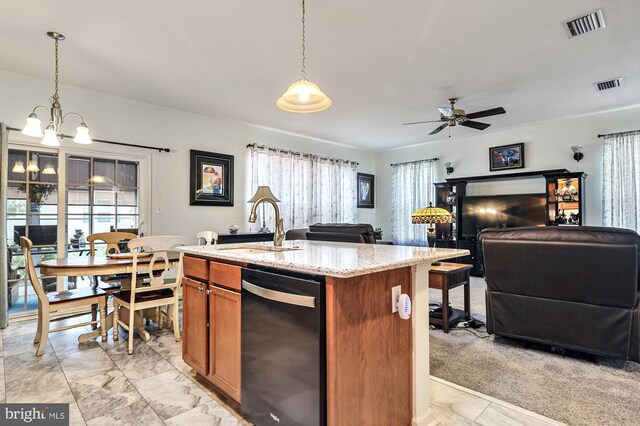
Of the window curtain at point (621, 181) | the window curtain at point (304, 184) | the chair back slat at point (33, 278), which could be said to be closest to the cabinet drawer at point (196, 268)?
the chair back slat at point (33, 278)

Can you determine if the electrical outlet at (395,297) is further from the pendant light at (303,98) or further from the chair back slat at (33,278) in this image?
the chair back slat at (33,278)

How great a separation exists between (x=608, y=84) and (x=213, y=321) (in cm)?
511

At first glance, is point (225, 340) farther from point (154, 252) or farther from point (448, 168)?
point (448, 168)

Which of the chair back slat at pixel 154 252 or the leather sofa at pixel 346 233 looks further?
the leather sofa at pixel 346 233

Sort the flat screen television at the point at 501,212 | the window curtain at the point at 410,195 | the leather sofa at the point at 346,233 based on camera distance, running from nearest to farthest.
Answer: the leather sofa at the point at 346,233
the flat screen television at the point at 501,212
the window curtain at the point at 410,195

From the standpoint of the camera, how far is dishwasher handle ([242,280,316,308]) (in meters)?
1.41

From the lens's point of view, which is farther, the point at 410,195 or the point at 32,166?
the point at 410,195

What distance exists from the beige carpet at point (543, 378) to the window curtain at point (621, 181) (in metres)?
3.33

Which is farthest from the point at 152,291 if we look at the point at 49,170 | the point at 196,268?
the point at 49,170

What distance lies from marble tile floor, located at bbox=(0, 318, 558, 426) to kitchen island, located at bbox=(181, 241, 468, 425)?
0.17 metres

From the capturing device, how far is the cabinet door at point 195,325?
2.16 meters

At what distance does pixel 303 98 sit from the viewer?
7.57ft

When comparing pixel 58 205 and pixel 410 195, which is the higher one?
pixel 410 195

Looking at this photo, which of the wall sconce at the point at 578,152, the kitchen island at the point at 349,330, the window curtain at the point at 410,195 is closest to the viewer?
the kitchen island at the point at 349,330
